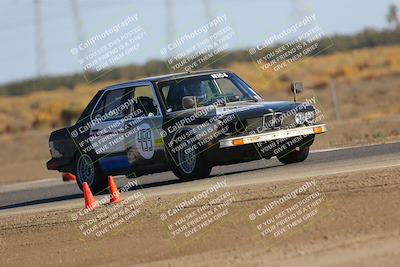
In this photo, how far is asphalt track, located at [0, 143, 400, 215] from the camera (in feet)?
45.8

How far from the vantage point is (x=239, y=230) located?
1050cm

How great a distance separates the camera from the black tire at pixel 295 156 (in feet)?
52.0

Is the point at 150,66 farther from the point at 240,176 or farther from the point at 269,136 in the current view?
the point at 269,136

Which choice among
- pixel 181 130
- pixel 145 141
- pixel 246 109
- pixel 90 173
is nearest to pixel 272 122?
pixel 246 109

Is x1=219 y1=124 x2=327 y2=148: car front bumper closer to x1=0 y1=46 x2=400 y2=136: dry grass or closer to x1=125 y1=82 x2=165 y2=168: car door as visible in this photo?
x1=125 y1=82 x2=165 y2=168: car door

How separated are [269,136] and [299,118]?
66 cm

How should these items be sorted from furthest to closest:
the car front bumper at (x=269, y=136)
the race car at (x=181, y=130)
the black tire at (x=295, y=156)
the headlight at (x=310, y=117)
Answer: the black tire at (x=295, y=156), the headlight at (x=310, y=117), the race car at (x=181, y=130), the car front bumper at (x=269, y=136)

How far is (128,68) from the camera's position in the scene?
247 feet

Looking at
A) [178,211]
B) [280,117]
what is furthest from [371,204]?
[280,117]

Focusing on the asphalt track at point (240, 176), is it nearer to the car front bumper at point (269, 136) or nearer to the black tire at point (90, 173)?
the black tire at point (90, 173)

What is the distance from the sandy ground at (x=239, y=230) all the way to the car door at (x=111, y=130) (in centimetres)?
227

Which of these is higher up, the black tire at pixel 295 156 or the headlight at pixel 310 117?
the headlight at pixel 310 117

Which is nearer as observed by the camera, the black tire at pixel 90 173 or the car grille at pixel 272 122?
the car grille at pixel 272 122

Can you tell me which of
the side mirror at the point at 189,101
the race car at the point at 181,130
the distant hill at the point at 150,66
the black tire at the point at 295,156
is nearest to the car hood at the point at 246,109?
the race car at the point at 181,130
